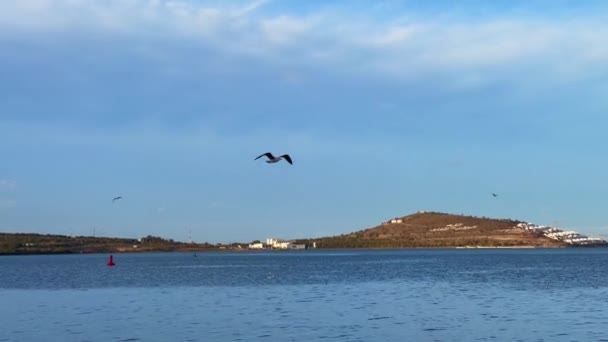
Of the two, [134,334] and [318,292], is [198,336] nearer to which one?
[134,334]

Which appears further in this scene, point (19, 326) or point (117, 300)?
point (117, 300)

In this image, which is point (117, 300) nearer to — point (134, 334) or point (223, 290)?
point (223, 290)

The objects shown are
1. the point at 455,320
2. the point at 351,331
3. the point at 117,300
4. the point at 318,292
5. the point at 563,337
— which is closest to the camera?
the point at 563,337

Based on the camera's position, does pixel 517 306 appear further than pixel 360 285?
No

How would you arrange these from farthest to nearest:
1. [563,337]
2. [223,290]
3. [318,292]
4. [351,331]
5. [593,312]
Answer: [223,290] → [318,292] → [593,312] → [351,331] → [563,337]

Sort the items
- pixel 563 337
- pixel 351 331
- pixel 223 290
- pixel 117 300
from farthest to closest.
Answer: pixel 223 290 < pixel 117 300 < pixel 351 331 < pixel 563 337

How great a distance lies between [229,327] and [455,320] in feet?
35.7

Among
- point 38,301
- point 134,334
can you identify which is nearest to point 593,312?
point 134,334

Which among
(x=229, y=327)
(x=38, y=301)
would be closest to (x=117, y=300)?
(x=38, y=301)

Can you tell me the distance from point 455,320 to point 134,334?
49.9 ft

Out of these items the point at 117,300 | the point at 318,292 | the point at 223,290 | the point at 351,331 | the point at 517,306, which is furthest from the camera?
the point at 223,290

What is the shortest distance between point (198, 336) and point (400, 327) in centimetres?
920

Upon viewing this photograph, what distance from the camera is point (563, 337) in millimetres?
37500

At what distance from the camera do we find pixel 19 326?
44375mm
